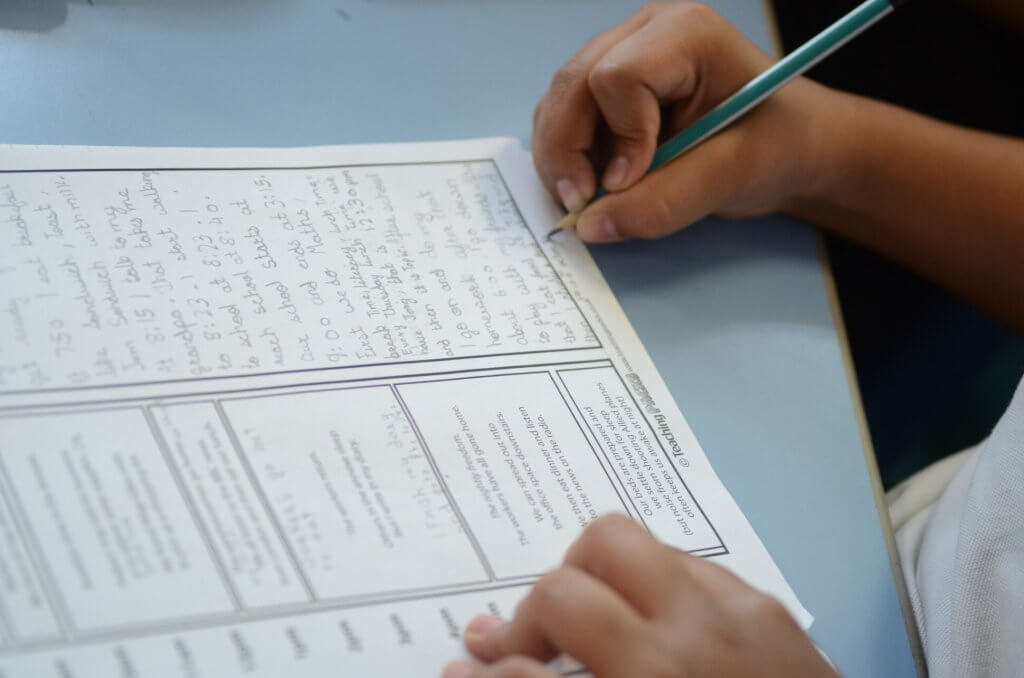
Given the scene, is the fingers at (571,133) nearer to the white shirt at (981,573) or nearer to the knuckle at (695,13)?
the knuckle at (695,13)

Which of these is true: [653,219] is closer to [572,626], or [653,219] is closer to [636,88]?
[636,88]

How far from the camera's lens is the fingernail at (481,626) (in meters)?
0.41

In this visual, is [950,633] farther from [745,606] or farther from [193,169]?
[193,169]

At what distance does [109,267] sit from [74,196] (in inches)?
2.2

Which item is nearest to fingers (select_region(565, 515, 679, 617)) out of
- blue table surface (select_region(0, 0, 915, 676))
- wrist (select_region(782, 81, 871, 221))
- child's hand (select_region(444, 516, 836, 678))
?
child's hand (select_region(444, 516, 836, 678))

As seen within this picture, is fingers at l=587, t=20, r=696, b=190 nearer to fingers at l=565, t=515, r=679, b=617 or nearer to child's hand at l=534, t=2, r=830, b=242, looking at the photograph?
child's hand at l=534, t=2, r=830, b=242

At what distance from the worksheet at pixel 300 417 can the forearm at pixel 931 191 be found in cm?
22

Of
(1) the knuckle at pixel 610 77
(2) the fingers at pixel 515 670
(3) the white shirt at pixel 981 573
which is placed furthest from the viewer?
(1) the knuckle at pixel 610 77

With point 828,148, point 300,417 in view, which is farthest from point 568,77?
point 300,417

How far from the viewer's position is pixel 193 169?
55cm

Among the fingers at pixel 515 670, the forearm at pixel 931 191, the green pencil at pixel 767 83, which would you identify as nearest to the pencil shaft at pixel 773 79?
the green pencil at pixel 767 83

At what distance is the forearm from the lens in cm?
68

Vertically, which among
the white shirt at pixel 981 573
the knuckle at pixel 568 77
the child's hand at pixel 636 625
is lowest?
the white shirt at pixel 981 573

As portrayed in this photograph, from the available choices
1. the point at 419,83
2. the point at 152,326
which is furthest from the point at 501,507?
the point at 419,83
